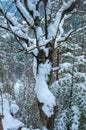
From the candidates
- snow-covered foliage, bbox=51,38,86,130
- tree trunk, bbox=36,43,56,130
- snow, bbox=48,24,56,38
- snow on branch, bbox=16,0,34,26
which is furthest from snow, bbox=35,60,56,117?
snow on branch, bbox=16,0,34,26

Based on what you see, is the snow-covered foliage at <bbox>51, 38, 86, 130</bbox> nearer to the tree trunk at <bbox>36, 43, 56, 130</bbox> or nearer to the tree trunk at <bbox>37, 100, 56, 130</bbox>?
the tree trunk at <bbox>36, 43, 56, 130</bbox>

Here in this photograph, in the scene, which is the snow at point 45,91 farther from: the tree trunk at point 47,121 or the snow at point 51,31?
the snow at point 51,31

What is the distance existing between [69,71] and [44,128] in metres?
1.61

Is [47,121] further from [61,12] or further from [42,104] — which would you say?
[61,12]

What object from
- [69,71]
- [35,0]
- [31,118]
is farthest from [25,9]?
[31,118]

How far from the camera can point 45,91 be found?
298 inches

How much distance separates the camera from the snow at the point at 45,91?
290 inches

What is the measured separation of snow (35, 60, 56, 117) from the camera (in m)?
7.36

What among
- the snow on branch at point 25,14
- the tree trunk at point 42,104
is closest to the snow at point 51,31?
the tree trunk at point 42,104

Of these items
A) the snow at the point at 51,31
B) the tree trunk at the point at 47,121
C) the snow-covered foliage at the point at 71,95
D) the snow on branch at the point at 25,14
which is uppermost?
the snow on branch at the point at 25,14

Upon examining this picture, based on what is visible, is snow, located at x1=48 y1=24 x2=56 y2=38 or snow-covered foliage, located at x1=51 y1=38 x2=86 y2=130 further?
snow, located at x1=48 y1=24 x2=56 y2=38

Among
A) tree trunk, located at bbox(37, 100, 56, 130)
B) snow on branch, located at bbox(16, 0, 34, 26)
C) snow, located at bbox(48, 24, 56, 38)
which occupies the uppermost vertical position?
snow on branch, located at bbox(16, 0, 34, 26)

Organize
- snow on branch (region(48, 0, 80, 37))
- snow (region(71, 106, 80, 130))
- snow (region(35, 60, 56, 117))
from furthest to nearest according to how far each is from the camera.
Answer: snow on branch (region(48, 0, 80, 37)), snow (region(71, 106, 80, 130)), snow (region(35, 60, 56, 117))

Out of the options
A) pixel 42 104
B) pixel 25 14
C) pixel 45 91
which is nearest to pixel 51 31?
pixel 25 14
